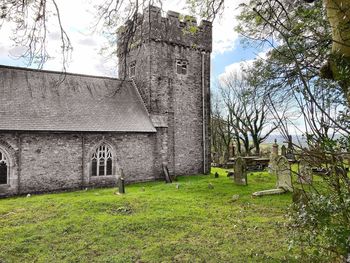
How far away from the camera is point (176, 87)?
2159cm

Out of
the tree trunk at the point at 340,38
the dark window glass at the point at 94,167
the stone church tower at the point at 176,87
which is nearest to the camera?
the tree trunk at the point at 340,38

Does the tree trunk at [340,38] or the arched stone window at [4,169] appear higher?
the tree trunk at [340,38]

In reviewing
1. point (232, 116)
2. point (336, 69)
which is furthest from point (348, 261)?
point (232, 116)

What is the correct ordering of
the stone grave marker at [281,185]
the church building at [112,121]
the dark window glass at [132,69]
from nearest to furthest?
1. the stone grave marker at [281,185]
2. the church building at [112,121]
3. the dark window glass at [132,69]

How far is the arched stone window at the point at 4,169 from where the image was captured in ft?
49.4

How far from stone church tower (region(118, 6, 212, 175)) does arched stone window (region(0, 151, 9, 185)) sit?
8.62m

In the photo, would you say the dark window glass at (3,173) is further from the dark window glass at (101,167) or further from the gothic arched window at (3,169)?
the dark window glass at (101,167)

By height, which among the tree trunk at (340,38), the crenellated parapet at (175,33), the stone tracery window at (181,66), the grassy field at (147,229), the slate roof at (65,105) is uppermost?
the crenellated parapet at (175,33)

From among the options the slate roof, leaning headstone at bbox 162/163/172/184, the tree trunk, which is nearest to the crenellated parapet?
the slate roof

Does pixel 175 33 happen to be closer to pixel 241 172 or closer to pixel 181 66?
pixel 181 66

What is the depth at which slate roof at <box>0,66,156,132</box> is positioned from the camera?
16.2m

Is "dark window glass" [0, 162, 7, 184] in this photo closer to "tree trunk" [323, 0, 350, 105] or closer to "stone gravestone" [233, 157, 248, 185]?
"stone gravestone" [233, 157, 248, 185]

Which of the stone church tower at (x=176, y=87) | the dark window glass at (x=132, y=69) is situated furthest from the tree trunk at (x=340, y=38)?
the dark window glass at (x=132, y=69)

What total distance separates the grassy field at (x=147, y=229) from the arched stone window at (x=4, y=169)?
2178mm
